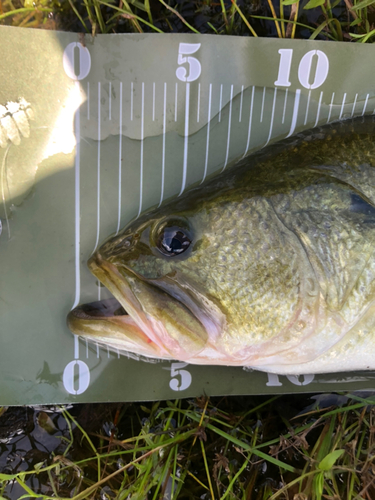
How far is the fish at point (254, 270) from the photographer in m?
1.17

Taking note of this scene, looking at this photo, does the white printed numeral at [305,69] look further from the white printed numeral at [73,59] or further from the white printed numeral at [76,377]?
the white printed numeral at [76,377]

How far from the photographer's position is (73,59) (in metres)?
1.55

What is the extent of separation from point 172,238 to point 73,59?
3.39ft

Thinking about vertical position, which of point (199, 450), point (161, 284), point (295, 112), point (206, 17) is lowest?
point (199, 450)

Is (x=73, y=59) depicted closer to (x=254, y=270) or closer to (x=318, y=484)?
(x=254, y=270)

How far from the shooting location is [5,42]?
1511mm

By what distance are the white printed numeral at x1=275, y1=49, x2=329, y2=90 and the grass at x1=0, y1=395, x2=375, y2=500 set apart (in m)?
1.55

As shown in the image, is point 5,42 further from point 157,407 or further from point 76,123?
point 157,407

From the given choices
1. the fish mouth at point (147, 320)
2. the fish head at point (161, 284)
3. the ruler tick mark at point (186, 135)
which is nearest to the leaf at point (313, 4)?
the ruler tick mark at point (186, 135)

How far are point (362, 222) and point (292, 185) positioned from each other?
283 mm

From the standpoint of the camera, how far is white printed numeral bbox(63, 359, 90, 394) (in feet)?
5.34

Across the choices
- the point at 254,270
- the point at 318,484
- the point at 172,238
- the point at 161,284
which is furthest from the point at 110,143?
the point at 318,484

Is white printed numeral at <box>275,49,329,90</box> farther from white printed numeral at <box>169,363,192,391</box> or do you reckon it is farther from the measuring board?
white printed numeral at <box>169,363,192,391</box>

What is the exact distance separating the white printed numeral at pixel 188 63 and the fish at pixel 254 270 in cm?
65
